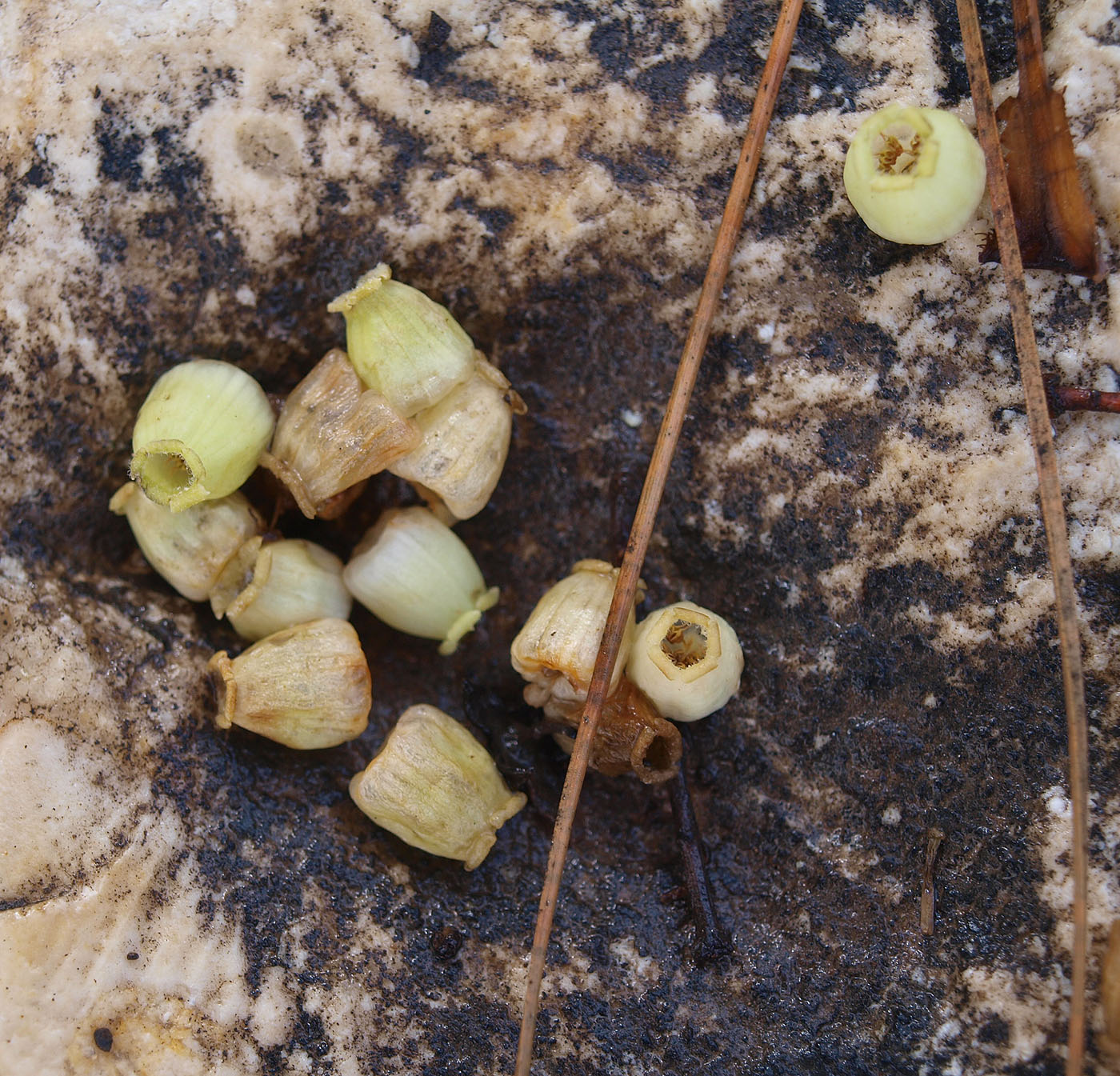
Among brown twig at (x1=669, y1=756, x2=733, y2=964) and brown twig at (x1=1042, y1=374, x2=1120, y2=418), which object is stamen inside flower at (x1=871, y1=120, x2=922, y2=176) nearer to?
brown twig at (x1=1042, y1=374, x2=1120, y2=418)

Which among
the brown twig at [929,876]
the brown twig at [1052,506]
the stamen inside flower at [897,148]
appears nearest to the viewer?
the brown twig at [1052,506]

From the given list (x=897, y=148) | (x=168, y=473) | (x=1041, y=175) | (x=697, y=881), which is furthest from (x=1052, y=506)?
(x=168, y=473)

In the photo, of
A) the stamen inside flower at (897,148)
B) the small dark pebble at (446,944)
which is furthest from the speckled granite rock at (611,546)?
the stamen inside flower at (897,148)

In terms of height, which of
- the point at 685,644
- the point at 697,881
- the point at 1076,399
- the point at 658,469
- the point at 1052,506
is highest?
the point at 1076,399

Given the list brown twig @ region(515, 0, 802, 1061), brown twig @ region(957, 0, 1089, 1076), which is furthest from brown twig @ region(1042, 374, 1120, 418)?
brown twig @ region(515, 0, 802, 1061)

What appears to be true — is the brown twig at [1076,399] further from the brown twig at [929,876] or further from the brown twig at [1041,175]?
the brown twig at [929,876]

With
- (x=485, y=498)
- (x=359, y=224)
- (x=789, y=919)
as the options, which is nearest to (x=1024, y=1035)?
(x=789, y=919)

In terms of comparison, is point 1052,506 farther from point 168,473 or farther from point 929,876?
point 168,473

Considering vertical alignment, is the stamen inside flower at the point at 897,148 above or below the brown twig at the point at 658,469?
above
